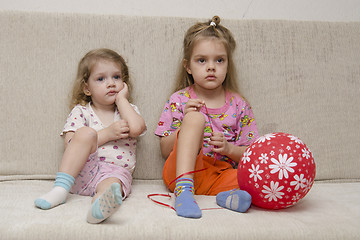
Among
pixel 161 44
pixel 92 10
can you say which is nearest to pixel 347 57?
pixel 161 44

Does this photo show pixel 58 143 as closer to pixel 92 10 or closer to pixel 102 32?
pixel 102 32

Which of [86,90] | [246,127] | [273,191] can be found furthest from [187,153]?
[86,90]

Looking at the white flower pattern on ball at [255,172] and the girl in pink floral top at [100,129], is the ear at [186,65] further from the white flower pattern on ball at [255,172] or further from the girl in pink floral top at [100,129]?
the white flower pattern on ball at [255,172]

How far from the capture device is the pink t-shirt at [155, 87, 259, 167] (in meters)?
1.67

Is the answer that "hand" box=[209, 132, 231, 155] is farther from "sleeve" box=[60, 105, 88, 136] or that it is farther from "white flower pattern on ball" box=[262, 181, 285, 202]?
"sleeve" box=[60, 105, 88, 136]

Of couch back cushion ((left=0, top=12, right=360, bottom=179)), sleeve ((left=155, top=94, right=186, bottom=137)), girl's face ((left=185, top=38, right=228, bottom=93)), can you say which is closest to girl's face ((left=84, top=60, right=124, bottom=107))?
couch back cushion ((left=0, top=12, right=360, bottom=179))

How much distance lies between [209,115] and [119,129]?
1.28ft

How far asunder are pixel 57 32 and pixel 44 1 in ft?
1.25

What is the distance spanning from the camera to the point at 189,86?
5.83 feet

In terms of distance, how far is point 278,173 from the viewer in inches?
46.3

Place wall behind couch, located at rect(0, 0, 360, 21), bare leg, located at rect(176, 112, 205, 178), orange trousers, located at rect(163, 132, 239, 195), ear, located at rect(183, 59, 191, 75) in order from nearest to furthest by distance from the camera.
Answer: bare leg, located at rect(176, 112, 205, 178) < orange trousers, located at rect(163, 132, 239, 195) < ear, located at rect(183, 59, 191, 75) < wall behind couch, located at rect(0, 0, 360, 21)

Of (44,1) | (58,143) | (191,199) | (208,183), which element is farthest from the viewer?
(44,1)

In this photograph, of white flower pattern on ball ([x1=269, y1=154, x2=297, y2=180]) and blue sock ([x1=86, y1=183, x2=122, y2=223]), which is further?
white flower pattern on ball ([x1=269, y1=154, x2=297, y2=180])

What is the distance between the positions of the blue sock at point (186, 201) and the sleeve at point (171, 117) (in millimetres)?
374
